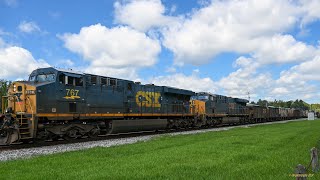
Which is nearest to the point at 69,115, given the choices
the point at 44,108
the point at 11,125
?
the point at 44,108

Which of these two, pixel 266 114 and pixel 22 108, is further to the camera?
pixel 266 114

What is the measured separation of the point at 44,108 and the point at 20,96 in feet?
4.08

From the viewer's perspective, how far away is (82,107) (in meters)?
18.4

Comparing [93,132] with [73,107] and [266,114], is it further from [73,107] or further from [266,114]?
[266,114]

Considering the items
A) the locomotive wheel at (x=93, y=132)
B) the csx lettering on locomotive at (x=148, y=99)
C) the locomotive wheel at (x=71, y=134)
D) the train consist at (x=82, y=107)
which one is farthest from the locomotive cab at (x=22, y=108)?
the csx lettering on locomotive at (x=148, y=99)

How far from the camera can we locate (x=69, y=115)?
17.5 m

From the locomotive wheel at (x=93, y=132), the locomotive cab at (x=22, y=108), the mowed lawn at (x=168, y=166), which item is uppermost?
the locomotive cab at (x=22, y=108)

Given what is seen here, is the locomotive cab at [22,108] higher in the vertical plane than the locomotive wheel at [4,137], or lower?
higher

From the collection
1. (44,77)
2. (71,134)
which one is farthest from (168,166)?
(44,77)

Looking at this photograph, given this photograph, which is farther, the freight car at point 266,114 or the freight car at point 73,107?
the freight car at point 266,114

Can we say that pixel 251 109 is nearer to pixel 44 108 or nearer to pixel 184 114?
pixel 184 114

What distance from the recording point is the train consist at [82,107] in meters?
15.6

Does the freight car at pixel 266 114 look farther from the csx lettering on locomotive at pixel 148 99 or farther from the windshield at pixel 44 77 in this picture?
the windshield at pixel 44 77

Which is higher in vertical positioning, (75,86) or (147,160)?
(75,86)
